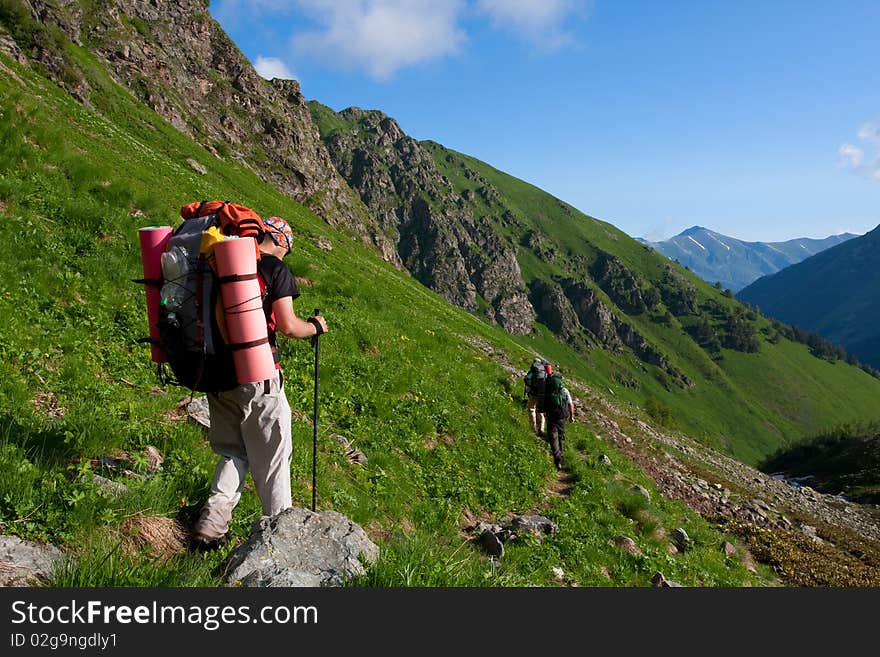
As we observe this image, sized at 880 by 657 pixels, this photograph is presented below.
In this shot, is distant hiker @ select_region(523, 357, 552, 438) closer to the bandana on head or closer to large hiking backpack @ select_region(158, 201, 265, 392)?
the bandana on head

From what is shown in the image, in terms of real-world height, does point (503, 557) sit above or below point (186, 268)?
below

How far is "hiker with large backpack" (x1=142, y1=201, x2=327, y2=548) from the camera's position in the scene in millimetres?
4633

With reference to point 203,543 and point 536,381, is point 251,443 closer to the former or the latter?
point 203,543

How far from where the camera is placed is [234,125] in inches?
3378

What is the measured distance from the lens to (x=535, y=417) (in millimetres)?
15742

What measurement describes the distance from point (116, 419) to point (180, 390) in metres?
1.76

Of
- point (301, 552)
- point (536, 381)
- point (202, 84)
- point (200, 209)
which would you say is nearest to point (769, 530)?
point (536, 381)

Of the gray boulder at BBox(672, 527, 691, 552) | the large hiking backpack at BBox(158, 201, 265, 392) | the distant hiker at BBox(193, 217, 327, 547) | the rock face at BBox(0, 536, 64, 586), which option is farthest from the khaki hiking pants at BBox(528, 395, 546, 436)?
the rock face at BBox(0, 536, 64, 586)

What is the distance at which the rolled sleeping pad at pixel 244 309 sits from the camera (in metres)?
4.49

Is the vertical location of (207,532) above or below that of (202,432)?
below

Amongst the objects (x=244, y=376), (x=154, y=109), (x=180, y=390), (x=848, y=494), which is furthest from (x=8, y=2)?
(x=848, y=494)

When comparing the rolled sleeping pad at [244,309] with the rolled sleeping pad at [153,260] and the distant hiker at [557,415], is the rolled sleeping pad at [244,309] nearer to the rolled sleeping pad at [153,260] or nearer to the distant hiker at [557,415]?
the rolled sleeping pad at [153,260]

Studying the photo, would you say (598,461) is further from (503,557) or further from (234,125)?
(234,125)

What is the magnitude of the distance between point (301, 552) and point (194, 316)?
239cm
